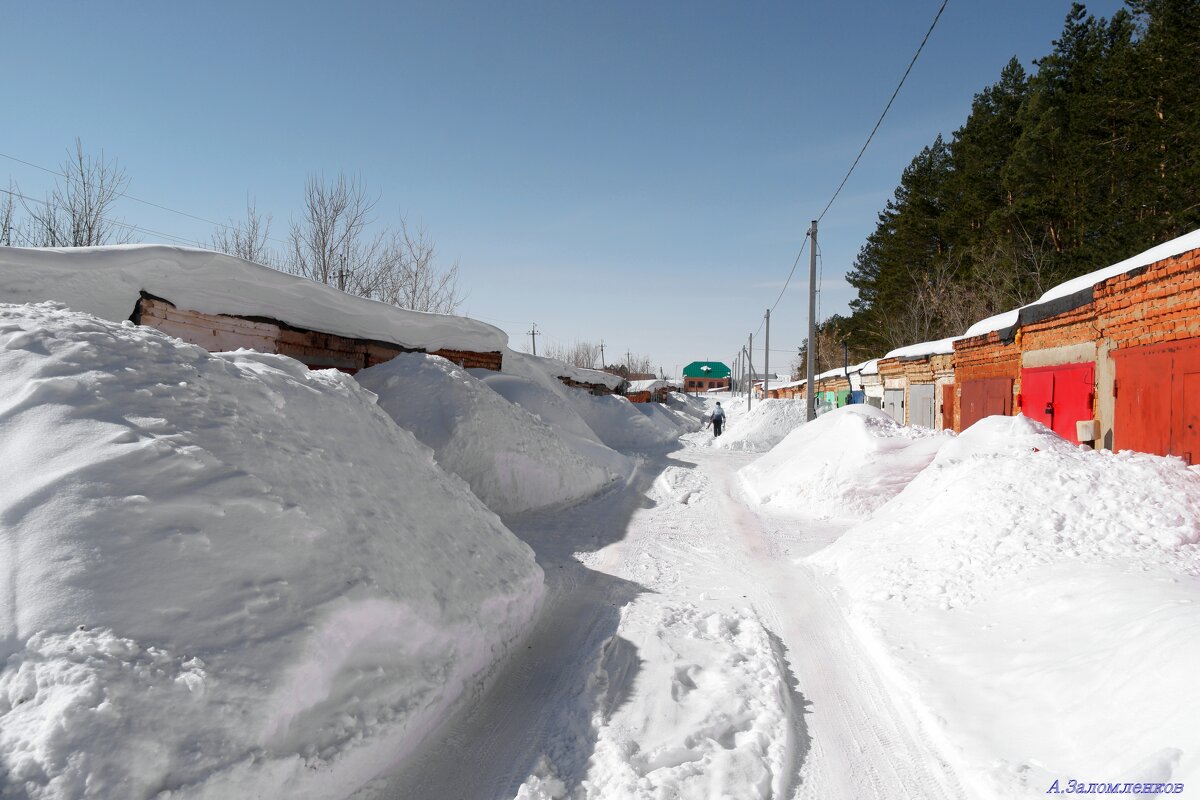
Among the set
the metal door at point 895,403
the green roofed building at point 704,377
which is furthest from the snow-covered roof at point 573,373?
the green roofed building at point 704,377

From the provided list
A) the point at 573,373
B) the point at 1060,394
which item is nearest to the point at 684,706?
the point at 1060,394

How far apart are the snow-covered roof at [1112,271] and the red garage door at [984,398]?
861mm

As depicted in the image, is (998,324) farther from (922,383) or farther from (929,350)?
(922,383)

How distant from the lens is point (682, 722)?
324cm

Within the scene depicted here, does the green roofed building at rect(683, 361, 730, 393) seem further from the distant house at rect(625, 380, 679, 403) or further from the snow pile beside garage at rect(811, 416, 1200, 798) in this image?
the snow pile beside garage at rect(811, 416, 1200, 798)

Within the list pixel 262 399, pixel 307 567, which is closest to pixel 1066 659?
pixel 307 567

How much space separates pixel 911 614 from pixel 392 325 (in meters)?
8.21

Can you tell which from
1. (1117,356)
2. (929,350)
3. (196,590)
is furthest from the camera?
(929,350)

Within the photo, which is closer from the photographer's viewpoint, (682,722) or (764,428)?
(682,722)

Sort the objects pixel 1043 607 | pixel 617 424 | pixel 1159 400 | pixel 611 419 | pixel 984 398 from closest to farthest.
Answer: pixel 1043 607 < pixel 1159 400 < pixel 984 398 < pixel 617 424 < pixel 611 419

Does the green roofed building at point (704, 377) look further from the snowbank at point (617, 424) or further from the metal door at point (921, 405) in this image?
the metal door at point (921, 405)

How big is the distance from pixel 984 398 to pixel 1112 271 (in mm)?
3712

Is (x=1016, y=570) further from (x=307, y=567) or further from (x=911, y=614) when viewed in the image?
(x=307, y=567)

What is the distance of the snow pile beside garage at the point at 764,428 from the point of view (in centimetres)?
1883
